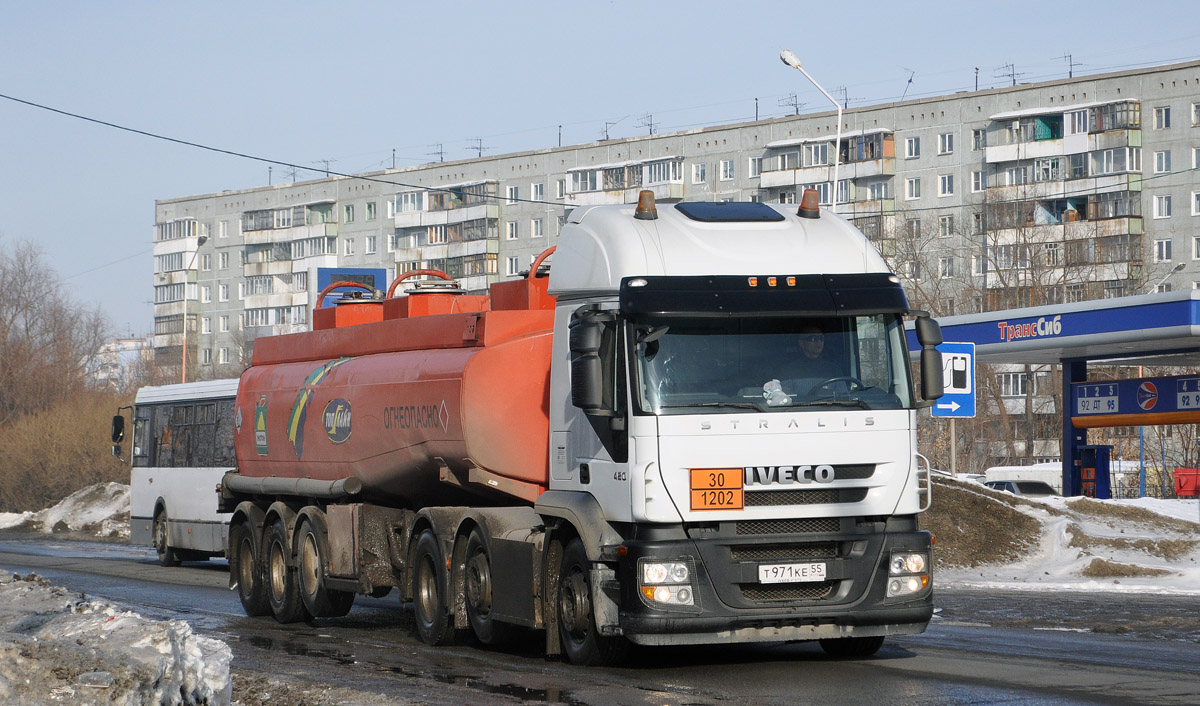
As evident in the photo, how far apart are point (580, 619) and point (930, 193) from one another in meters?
67.9

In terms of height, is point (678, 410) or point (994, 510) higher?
point (678, 410)

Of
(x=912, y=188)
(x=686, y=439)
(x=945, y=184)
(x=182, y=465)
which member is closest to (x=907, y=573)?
(x=686, y=439)

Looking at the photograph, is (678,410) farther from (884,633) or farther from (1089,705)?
(1089,705)

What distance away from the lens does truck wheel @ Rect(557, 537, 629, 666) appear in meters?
10.9

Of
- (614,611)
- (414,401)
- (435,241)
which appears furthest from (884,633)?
(435,241)

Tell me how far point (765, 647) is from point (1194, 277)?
206ft

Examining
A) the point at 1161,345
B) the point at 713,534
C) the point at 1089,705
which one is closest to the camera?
the point at 1089,705

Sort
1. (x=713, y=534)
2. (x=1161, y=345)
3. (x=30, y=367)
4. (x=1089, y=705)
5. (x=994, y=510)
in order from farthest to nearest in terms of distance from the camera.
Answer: (x=30, y=367), (x=1161, y=345), (x=994, y=510), (x=713, y=534), (x=1089, y=705)

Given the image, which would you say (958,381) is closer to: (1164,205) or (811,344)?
(811,344)

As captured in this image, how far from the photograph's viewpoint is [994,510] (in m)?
24.7

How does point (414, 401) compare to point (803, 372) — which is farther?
point (414, 401)

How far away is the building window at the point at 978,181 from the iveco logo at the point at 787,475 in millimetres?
66275

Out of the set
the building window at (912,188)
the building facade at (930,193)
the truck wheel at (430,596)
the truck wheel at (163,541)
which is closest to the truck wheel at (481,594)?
the truck wheel at (430,596)

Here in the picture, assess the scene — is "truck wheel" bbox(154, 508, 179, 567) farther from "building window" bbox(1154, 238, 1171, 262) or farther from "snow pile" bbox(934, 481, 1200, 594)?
"building window" bbox(1154, 238, 1171, 262)
